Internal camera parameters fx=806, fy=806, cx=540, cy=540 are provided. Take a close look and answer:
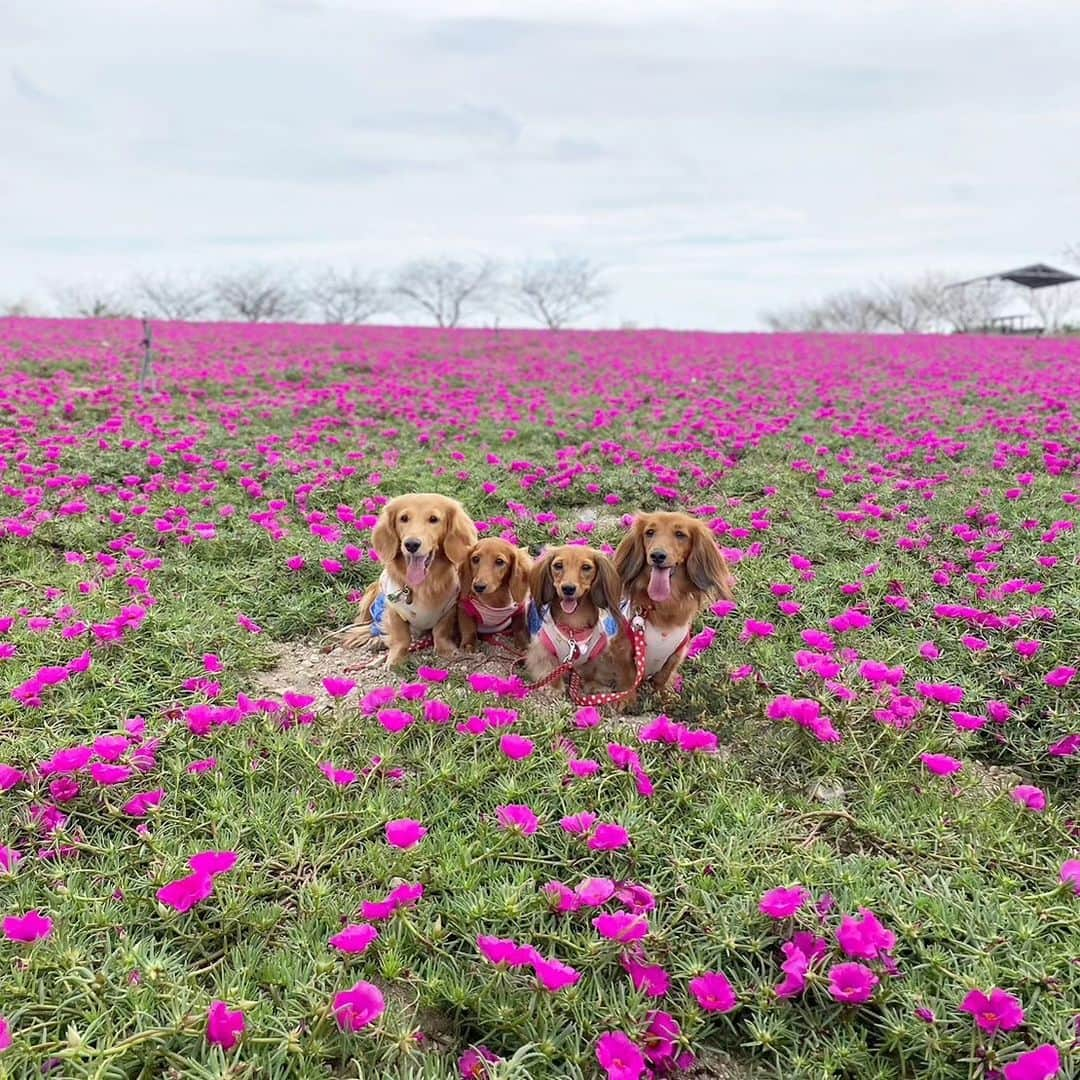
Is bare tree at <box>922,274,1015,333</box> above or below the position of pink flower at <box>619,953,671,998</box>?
above

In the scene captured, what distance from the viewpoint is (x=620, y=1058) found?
5.53ft

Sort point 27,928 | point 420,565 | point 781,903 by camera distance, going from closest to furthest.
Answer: point 27,928
point 781,903
point 420,565

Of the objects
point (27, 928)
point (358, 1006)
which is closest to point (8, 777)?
point (27, 928)

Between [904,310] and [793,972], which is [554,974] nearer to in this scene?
[793,972]

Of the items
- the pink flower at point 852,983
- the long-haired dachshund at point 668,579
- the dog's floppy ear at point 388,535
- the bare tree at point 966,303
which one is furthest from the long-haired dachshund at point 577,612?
the bare tree at point 966,303

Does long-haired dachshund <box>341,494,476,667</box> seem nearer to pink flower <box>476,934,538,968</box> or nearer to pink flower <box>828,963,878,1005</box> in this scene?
pink flower <box>476,934,538,968</box>

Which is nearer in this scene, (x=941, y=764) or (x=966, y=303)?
(x=941, y=764)

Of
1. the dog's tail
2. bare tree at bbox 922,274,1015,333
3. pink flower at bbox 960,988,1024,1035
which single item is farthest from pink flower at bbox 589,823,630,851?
bare tree at bbox 922,274,1015,333

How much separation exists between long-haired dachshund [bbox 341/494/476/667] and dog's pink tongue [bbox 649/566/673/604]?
893mm

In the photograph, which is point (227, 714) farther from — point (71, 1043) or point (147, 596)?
point (147, 596)

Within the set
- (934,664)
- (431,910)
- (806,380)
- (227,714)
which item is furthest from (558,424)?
(431,910)

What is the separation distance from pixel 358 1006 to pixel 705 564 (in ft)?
7.12

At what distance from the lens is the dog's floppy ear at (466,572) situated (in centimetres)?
372

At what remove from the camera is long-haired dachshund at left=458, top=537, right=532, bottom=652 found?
11.9 feet
